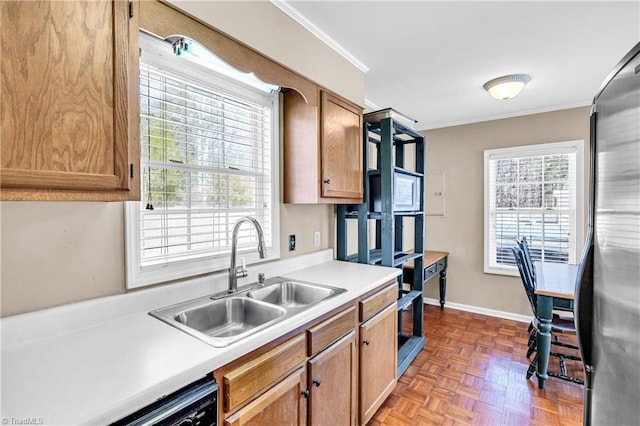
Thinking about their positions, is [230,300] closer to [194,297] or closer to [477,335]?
[194,297]

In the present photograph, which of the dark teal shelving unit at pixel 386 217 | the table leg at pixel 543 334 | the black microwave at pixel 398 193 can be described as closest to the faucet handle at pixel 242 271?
the dark teal shelving unit at pixel 386 217

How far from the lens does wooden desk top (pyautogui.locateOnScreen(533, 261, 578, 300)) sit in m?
2.18

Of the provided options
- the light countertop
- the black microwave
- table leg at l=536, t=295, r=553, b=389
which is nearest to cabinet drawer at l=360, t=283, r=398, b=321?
the light countertop

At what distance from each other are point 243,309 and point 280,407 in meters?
0.50

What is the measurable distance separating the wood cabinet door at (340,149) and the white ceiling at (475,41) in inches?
18.3

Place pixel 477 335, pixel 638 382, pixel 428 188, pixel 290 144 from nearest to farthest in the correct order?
pixel 638 382 < pixel 290 144 < pixel 477 335 < pixel 428 188

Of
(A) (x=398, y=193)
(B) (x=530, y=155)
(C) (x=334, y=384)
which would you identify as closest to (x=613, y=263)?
(C) (x=334, y=384)

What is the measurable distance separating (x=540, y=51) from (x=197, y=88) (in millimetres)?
2396

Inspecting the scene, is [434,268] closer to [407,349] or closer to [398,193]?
[407,349]

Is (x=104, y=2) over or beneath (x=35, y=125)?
over

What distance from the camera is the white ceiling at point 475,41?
1.78 meters

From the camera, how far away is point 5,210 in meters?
1.00

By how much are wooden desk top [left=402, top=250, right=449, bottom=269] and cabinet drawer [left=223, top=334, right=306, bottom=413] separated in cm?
220

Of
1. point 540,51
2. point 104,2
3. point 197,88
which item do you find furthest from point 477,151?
point 104,2
